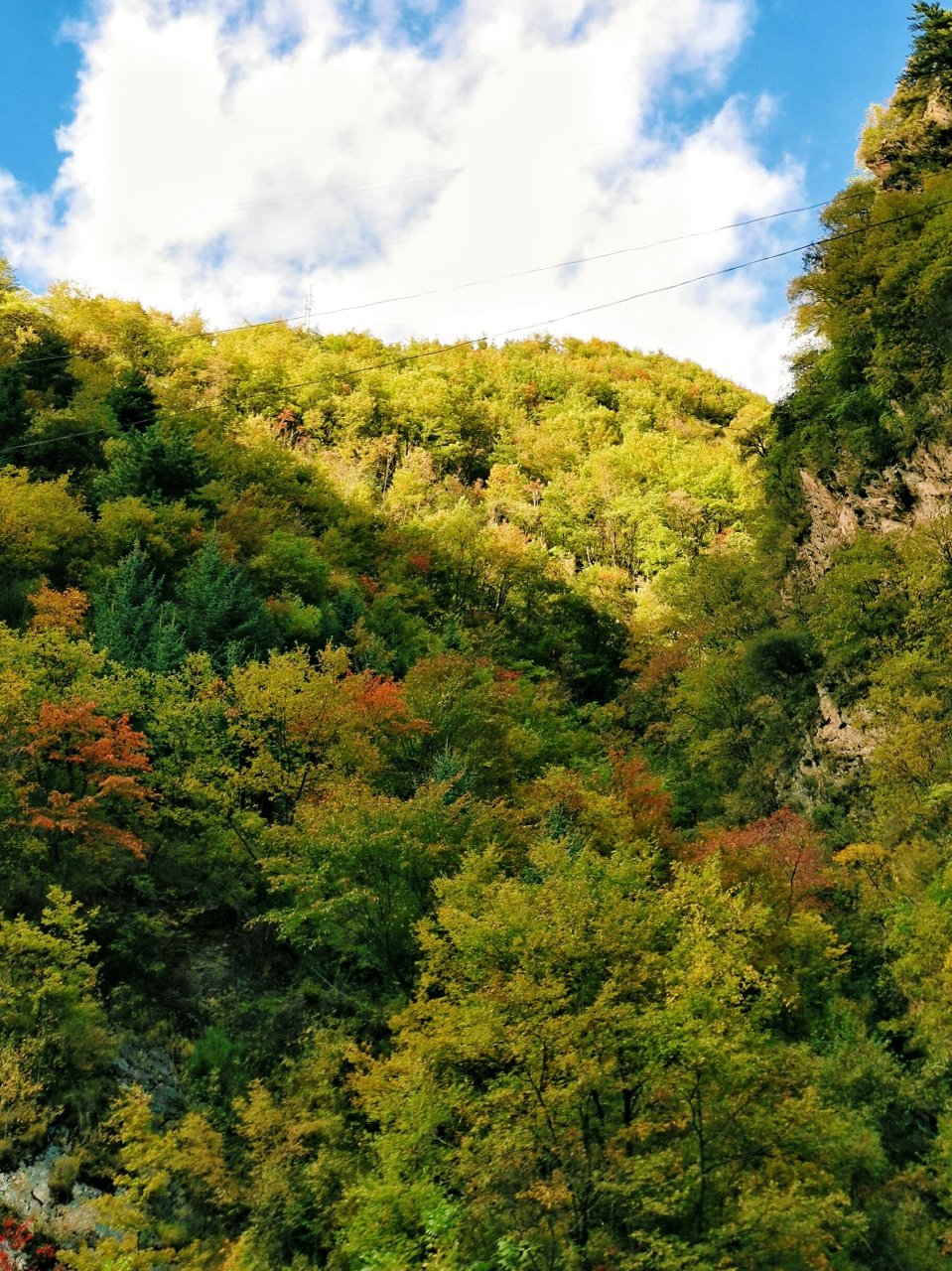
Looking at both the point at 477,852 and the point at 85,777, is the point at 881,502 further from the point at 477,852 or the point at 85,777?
the point at 85,777

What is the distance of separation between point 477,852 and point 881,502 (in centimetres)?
2265

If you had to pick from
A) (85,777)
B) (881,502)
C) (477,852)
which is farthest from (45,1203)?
(881,502)

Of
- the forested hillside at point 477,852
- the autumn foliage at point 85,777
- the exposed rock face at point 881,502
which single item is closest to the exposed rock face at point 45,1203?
the forested hillside at point 477,852

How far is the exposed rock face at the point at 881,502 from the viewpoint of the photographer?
32688 millimetres

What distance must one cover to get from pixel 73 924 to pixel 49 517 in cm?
1986

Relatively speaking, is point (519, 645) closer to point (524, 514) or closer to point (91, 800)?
point (524, 514)

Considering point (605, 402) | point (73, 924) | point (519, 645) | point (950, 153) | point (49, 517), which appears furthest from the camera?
point (605, 402)

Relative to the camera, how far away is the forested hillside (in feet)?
47.0

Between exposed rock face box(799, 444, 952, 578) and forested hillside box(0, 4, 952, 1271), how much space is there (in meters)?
0.20

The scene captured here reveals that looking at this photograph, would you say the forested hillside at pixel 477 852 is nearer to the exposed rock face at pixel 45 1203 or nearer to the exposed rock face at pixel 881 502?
the exposed rock face at pixel 45 1203

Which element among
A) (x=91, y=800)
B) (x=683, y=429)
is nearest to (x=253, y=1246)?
(x=91, y=800)

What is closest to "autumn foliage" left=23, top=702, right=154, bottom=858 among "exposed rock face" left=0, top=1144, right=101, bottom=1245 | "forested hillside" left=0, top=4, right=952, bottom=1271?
"forested hillside" left=0, top=4, right=952, bottom=1271

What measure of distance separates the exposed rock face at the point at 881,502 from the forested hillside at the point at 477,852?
0.66ft

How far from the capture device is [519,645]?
53.2 m
